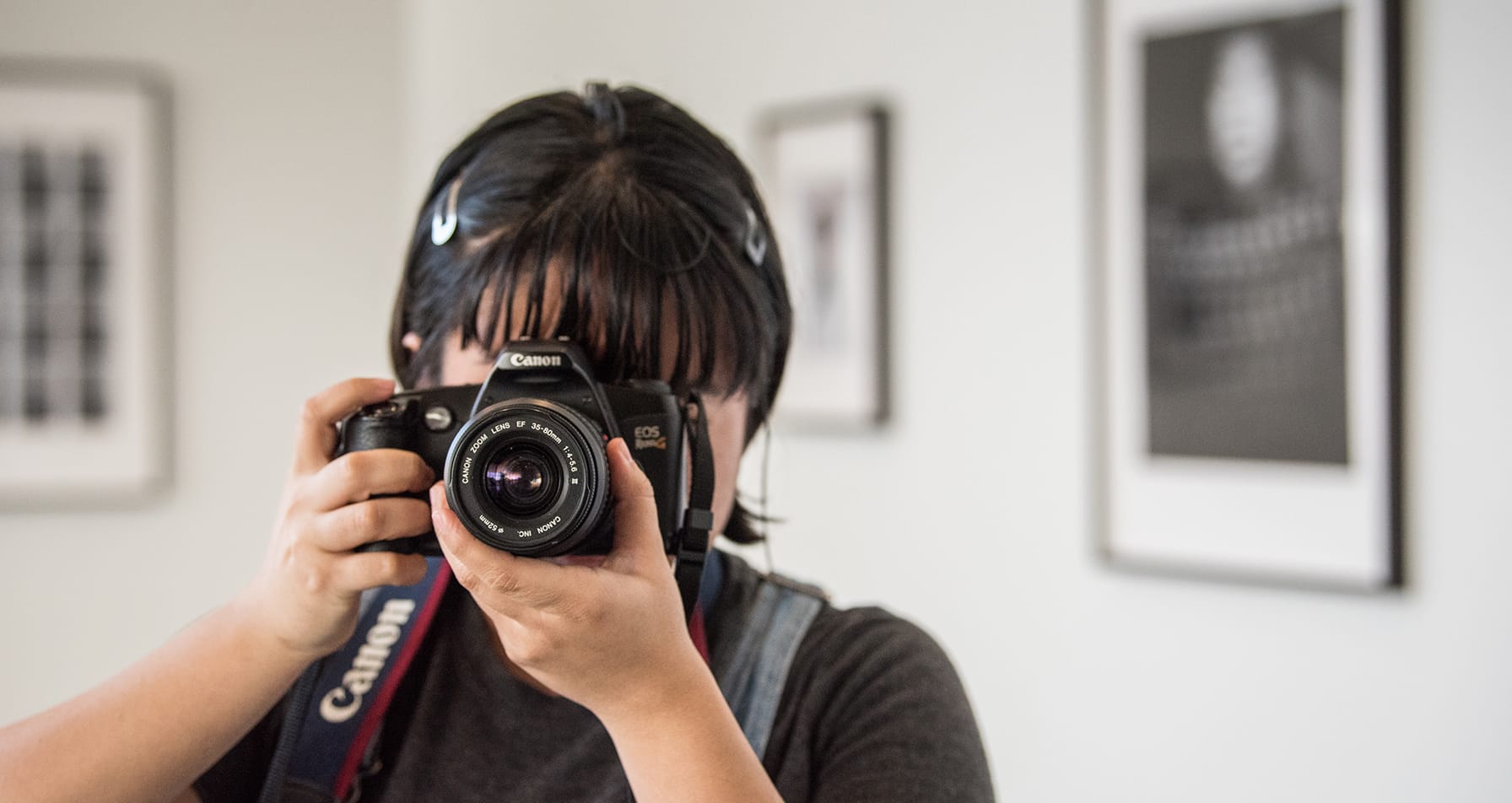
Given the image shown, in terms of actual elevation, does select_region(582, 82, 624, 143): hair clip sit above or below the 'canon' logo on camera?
above

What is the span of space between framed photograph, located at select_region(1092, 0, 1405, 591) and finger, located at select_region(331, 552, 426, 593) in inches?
38.9

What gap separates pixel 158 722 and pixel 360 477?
0.55ft

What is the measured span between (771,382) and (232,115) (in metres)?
1.70

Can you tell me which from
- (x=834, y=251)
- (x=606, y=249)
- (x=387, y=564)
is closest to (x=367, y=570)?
(x=387, y=564)

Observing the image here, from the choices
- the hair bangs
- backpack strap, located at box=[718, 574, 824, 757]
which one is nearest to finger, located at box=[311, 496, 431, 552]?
the hair bangs

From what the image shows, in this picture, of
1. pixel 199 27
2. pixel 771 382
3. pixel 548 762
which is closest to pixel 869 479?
pixel 771 382

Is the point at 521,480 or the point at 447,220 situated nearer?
the point at 521,480

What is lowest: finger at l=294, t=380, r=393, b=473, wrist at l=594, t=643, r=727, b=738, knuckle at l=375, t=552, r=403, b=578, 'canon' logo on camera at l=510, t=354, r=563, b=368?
wrist at l=594, t=643, r=727, b=738

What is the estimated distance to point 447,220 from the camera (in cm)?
70

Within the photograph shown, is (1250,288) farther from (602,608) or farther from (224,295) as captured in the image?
(224,295)

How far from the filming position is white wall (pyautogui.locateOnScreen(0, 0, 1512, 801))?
1176mm

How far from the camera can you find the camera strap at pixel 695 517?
652 millimetres

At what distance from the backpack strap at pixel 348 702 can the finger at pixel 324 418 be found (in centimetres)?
9

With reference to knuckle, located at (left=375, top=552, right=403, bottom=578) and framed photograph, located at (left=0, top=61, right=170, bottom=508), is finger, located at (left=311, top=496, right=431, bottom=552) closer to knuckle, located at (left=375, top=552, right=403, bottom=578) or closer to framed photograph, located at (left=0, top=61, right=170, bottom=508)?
knuckle, located at (left=375, top=552, right=403, bottom=578)
